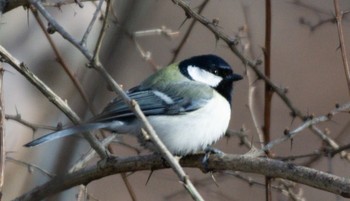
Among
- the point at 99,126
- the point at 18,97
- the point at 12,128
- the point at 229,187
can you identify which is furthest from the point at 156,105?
the point at 229,187

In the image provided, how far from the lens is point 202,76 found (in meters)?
3.73

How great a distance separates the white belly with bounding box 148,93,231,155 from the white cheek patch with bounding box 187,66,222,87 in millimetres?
285

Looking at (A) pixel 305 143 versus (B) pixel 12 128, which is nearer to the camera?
(B) pixel 12 128

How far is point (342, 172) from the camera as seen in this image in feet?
18.2

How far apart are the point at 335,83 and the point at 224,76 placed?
331 centimetres

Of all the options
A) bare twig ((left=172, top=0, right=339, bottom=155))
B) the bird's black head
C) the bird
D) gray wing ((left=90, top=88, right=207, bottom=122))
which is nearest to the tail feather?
the bird

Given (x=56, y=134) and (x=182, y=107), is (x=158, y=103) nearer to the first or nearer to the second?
(x=182, y=107)

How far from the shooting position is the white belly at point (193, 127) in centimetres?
319

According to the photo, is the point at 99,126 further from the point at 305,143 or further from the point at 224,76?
the point at 305,143

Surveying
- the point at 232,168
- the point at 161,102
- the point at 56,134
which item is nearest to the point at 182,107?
the point at 161,102

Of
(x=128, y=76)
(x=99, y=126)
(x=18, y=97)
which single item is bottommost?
(x=99, y=126)

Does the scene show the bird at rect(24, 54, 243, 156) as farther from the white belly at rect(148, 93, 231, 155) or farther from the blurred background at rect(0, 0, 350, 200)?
the blurred background at rect(0, 0, 350, 200)

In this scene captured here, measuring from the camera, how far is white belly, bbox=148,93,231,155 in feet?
10.5

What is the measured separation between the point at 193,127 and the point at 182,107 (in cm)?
16
